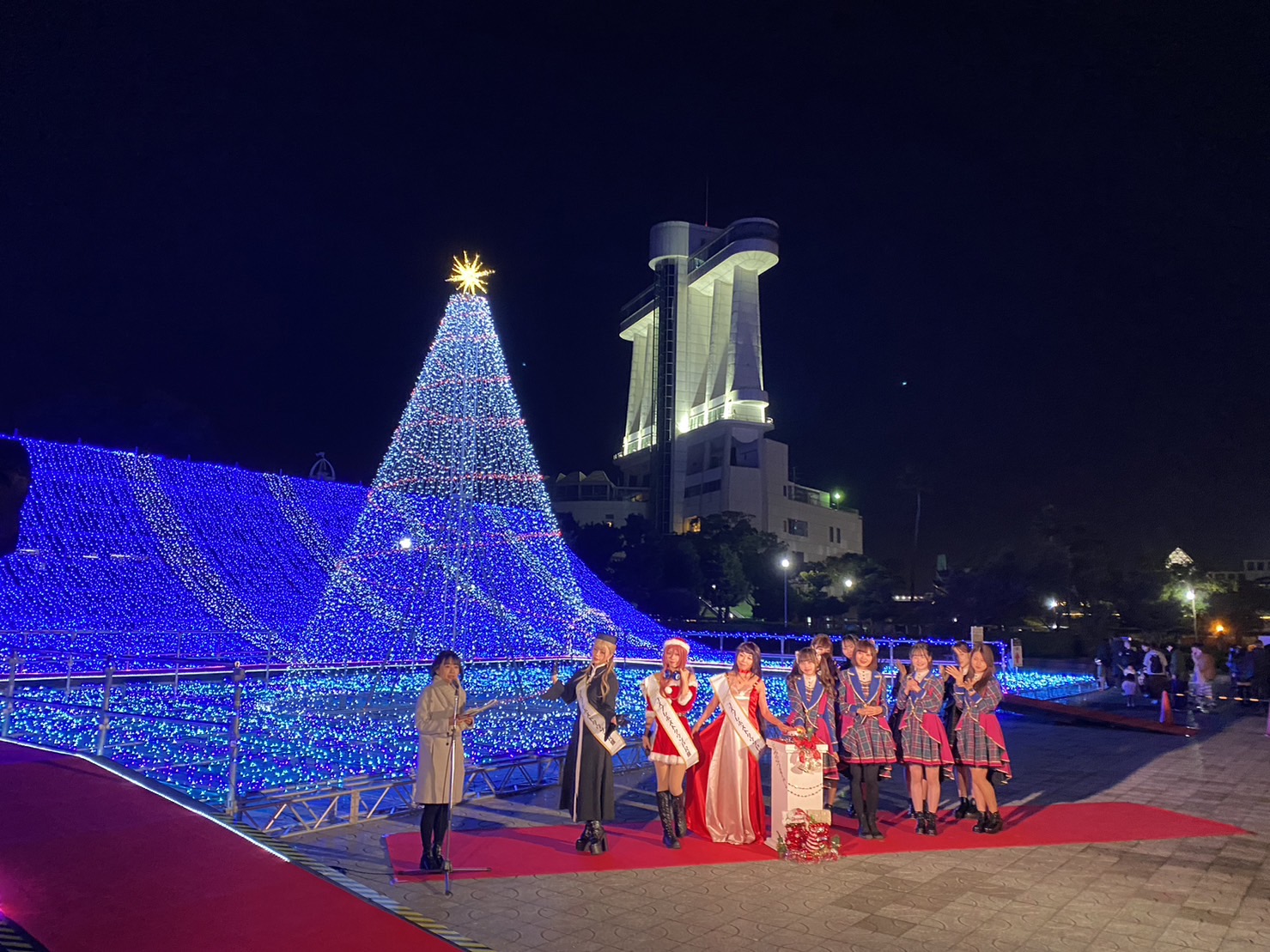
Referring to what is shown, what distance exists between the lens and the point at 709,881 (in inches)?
212

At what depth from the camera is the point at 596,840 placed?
5996 mm

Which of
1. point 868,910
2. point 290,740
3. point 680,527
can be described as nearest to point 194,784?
point 290,740

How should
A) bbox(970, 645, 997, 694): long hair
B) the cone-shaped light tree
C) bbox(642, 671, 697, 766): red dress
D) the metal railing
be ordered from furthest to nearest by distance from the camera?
the cone-shaped light tree, bbox(970, 645, 997, 694): long hair, the metal railing, bbox(642, 671, 697, 766): red dress

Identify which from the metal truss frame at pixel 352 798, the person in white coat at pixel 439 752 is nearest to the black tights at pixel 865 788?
the person in white coat at pixel 439 752

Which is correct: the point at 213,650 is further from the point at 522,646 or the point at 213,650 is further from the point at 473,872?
the point at 473,872

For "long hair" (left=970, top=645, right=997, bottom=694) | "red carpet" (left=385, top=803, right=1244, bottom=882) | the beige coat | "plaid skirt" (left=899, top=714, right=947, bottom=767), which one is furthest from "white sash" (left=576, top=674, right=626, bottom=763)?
"long hair" (left=970, top=645, right=997, bottom=694)

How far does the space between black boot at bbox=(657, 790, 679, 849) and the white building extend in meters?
58.7

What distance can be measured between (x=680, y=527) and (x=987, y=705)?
65.8m

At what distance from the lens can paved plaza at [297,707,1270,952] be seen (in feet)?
14.5

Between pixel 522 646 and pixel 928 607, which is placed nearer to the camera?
pixel 522 646

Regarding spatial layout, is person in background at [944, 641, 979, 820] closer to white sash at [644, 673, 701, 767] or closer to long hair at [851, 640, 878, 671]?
long hair at [851, 640, 878, 671]

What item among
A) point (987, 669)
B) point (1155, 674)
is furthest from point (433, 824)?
point (1155, 674)

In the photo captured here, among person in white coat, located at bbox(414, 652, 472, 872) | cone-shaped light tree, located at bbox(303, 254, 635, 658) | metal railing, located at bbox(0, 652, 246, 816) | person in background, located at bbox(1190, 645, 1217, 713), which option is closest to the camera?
person in white coat, located at bbox(414, 652, 472, 872)

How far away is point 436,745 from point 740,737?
7.06ft
